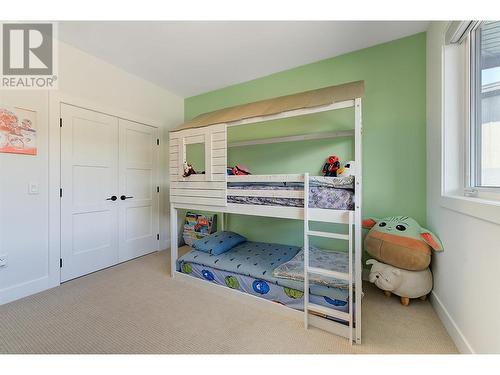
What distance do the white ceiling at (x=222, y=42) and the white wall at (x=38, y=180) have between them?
246 mm

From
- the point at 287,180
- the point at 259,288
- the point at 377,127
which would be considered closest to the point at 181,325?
the point at 259,288

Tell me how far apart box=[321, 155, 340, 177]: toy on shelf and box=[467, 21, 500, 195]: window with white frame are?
98 centimetres

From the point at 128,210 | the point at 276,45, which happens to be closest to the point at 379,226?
the point at 276,45

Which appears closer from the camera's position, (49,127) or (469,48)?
(469,48)

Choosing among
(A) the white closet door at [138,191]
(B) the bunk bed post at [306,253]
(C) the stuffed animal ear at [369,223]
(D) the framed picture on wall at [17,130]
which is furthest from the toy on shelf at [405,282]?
(D) the framed picture on wall at [17,130]

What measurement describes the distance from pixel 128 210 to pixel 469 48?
3801 millimetres

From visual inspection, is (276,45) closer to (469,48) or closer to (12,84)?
(469,48)

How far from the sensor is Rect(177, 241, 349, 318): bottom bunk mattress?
64.4 inches

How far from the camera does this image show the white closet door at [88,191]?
7.63ft

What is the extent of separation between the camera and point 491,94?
1.34 meters

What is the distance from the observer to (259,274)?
1.92m

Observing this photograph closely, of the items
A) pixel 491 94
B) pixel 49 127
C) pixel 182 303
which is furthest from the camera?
pixel 49 127

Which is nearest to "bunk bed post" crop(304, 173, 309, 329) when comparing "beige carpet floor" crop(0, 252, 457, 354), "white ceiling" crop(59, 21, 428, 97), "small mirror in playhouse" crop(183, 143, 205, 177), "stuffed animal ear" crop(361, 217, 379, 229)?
"beige carpet floor" crop(0, 252, 457, 354)

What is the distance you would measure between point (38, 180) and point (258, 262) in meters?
2.35
